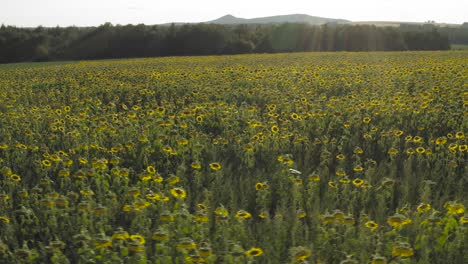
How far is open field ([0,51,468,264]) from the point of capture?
11.9ft

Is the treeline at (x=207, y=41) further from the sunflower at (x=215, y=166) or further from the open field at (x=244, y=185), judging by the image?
the sunflower at (x=215, y=166)

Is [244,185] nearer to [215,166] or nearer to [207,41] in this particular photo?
[215,166]

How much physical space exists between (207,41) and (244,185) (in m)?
47.7

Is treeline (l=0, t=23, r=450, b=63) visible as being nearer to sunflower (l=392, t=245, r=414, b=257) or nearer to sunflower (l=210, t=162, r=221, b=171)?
sunflower (l=210, t=162, r=221, b=171)

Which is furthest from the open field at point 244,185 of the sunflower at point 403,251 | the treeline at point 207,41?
the treeline at point 207,41

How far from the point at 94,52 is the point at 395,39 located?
32.1 meters

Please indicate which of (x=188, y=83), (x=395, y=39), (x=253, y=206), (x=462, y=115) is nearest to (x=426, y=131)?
(x=462, y=115)

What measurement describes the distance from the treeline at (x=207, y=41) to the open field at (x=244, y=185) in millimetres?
42174

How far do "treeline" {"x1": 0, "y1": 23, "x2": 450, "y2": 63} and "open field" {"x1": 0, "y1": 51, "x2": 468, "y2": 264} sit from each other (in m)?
42.2

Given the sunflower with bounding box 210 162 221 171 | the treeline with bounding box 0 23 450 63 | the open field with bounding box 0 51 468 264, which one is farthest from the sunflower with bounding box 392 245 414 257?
the treeline with bounding box 0 23 450 63

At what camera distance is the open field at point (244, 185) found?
3.62 metres

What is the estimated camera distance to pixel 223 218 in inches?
153

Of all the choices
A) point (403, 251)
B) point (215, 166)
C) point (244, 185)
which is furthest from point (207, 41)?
point (403, 251)

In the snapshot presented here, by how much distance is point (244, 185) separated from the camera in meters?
5.29
